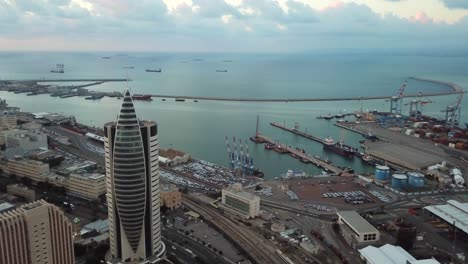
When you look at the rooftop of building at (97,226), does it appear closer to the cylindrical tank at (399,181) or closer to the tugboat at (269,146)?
the cylindrical tank at (399,181)

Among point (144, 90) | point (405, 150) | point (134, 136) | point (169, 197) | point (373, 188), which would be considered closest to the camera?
point (134, 136)

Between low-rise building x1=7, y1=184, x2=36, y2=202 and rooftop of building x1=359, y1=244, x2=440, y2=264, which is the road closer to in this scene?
rooftop of building x1=359, y1=244, x2=440, y2=264

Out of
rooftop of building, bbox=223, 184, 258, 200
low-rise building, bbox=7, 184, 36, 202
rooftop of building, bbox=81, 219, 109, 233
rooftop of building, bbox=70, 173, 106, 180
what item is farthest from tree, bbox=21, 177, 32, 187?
rooftop of building, bbox=223, 184, 258, 200

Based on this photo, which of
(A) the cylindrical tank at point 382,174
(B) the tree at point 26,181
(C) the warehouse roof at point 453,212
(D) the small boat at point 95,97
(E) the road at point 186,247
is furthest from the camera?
(D) the small boat at point 95,97

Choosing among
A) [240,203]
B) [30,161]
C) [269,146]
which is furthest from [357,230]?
[30,161]

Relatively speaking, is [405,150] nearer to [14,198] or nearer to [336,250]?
[336,250]

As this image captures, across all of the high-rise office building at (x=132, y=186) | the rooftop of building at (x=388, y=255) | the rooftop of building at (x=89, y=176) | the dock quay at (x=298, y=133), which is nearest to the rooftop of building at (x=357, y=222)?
the rooftop of building at (x=388, y=255)

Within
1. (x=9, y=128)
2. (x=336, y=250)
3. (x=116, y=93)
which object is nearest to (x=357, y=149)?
(x=336, y=250)

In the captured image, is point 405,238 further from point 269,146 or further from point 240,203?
point 269,146
